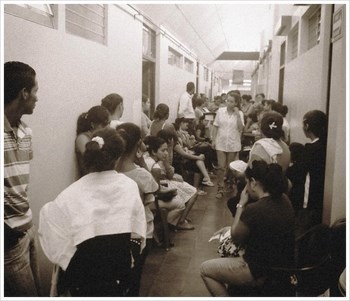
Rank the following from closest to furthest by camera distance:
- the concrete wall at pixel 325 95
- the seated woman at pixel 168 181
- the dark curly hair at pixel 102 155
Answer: the dark curly hair at pixel 102 155
the concrete wall at pixel 325 95
the seated woman at pixel 168 181

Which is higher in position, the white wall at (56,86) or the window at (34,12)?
the window at (34,12)

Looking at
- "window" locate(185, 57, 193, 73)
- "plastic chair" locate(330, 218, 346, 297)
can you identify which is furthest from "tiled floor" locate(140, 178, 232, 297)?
"window" locate(185, 57, 193, 73)

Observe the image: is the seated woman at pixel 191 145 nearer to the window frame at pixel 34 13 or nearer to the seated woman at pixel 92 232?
the window frame at pixel 34 13

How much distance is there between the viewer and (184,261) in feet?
12.6

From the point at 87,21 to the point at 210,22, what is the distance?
7.24m

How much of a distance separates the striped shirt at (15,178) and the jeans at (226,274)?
120 centimetres

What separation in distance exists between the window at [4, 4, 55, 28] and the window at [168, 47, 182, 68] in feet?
18.0

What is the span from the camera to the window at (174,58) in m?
8.99

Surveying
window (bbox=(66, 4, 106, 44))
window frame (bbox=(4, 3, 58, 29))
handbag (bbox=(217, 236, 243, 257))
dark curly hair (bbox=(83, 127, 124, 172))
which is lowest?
handbag (bbox=(217, 236, 243, 257))

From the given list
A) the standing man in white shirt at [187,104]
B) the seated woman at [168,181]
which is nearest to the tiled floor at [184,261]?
the seated woman at [168,181]

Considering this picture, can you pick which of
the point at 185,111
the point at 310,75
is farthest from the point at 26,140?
the point at 185,111

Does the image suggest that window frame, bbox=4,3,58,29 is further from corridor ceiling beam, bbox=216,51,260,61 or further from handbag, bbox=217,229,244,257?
corridor ceiling beam, bbox=216,51,260,61

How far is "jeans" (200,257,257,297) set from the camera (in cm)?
256

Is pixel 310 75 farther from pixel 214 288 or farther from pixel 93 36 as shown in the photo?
pixel 214 288
